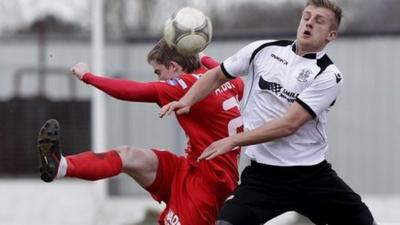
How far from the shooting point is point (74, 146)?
13594mm

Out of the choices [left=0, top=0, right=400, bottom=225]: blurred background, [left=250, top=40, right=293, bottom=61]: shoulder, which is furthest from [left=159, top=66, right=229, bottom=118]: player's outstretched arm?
[left=0, top=0, right=400, bottom=225]: blurred background

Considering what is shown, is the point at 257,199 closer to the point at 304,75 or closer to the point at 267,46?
the point at 304,75

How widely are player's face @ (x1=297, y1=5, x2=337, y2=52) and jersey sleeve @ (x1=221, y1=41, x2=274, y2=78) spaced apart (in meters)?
0.29

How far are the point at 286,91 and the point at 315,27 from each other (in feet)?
1.34

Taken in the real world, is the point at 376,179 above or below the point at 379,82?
below

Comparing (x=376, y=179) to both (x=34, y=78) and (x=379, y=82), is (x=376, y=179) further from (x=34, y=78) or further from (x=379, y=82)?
(x=34, y=78)

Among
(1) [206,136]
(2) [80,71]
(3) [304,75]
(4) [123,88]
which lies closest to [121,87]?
(4) [123,88]

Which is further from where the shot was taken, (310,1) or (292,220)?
(292,220)

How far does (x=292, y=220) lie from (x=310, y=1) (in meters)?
5.88

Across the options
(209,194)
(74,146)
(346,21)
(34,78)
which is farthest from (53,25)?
(209,194)

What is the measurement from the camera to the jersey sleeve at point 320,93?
6520mm

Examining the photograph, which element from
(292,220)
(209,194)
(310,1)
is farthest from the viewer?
(292,220)

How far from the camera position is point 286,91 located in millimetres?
6633

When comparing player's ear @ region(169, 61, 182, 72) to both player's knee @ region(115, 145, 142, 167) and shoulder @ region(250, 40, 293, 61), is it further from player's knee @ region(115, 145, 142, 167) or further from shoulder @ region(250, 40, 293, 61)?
shoulder @ region(250, 40, 293, 61)
